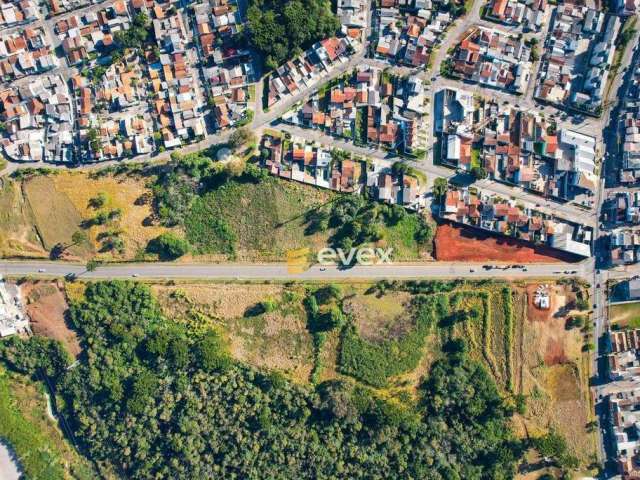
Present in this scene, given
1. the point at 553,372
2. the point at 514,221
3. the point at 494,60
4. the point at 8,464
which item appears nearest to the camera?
the point at 514,221

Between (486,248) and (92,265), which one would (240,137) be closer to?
(92,265)

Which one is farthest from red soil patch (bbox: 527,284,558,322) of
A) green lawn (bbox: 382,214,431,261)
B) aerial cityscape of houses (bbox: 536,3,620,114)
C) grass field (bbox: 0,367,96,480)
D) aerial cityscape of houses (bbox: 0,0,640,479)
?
grass field (bbox: 0,367,96,480)

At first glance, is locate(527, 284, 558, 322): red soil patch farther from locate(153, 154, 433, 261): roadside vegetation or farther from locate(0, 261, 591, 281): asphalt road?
locate(153, 154, 433, 261): roadside vegetation

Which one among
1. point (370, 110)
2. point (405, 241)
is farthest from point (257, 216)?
point (370, 110)

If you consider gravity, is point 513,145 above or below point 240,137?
below

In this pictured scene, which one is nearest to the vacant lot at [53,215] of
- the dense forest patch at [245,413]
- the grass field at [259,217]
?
the dense forest patch at [245,413]

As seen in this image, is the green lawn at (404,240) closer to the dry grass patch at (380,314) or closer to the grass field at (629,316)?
the dry grass patch at (380,314)
